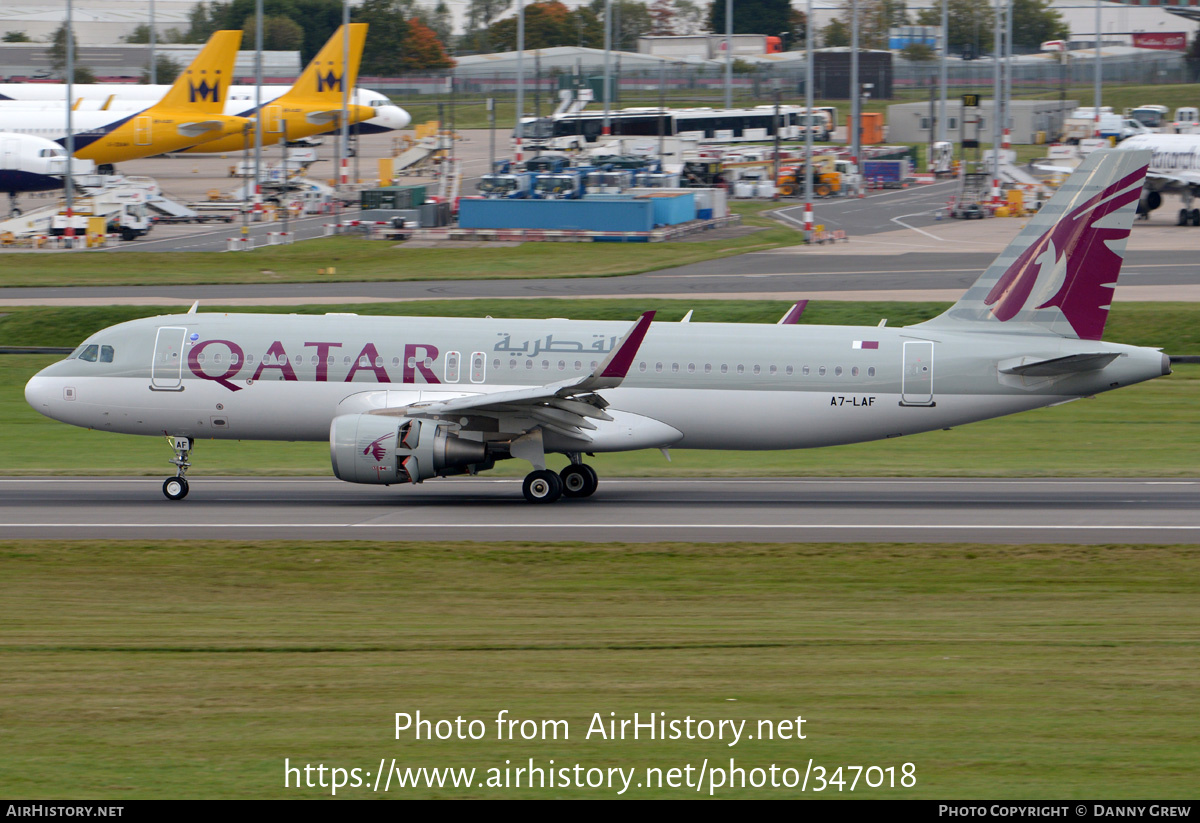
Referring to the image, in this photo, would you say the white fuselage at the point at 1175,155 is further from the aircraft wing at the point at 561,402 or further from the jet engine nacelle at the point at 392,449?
the jet engine nacelle at the point at 392,449

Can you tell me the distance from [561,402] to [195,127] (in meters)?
93.5

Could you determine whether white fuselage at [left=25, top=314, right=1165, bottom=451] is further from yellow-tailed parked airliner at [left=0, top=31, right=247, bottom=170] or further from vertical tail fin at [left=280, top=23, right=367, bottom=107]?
vertical tail fin at [left=280, top=23, right=367, bottom=107]

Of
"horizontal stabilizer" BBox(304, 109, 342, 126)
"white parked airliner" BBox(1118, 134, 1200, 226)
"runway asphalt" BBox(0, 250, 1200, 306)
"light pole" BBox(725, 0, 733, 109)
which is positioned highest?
"light pole" BBox(725, 0, 733, 109)

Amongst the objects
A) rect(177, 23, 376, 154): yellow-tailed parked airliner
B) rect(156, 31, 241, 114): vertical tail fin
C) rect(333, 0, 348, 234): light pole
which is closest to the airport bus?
rect(177, 23, 376, 154): yellow-tailed parked airliner

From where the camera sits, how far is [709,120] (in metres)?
146

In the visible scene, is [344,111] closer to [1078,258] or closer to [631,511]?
[631,511]

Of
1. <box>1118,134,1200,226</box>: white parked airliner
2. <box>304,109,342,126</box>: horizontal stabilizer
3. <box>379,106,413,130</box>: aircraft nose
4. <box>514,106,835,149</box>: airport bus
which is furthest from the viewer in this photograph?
<box>379,106,413,130</box>: aircraft nose

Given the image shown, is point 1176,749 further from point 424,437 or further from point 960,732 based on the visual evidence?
point 424,437

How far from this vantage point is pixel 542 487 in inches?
1241

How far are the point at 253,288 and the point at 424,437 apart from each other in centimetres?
3844

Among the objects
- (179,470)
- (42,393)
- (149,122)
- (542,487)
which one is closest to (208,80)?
(149,122)

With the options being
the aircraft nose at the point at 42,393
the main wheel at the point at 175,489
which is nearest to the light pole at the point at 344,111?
the aircraft nose at the point at 42,393

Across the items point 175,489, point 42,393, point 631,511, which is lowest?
point 631,511

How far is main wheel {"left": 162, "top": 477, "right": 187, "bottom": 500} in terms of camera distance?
104 feet
